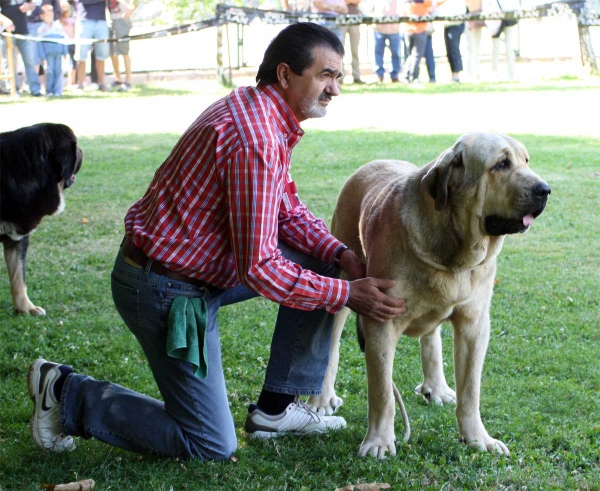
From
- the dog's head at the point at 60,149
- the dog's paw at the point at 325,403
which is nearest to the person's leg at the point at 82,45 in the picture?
the dog's head at the point at 60,149

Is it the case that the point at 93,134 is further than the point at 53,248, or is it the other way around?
the point at 93,134

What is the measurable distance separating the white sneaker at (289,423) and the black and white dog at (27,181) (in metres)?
2.51

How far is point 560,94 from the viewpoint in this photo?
1695 centimetres

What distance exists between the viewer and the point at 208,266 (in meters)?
3.62

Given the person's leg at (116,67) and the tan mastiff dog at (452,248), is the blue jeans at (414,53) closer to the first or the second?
the person's leg at (116,67)

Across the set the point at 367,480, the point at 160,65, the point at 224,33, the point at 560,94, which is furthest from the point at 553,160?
the point at 160,65

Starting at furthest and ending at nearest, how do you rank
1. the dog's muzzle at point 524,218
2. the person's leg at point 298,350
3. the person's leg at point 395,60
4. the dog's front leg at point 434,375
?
the person's leg at point 395,60
the dog's front leg at point 434,375
the person's leg at point 298,350
the dog's muzzle at point 524,218

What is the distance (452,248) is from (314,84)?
95 centimetres

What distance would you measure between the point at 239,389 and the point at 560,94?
14.0m

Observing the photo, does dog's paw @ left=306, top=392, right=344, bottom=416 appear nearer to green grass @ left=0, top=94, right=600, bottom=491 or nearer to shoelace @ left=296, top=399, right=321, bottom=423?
green grass @ left=0, top=94, right=600, bottom=491

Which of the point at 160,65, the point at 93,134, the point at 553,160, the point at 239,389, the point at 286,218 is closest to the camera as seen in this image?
the point at 286,218

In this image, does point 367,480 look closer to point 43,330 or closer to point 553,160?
point 43,330

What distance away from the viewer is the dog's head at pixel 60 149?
6008 mm

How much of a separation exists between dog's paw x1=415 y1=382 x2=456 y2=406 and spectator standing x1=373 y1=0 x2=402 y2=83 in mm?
16222
